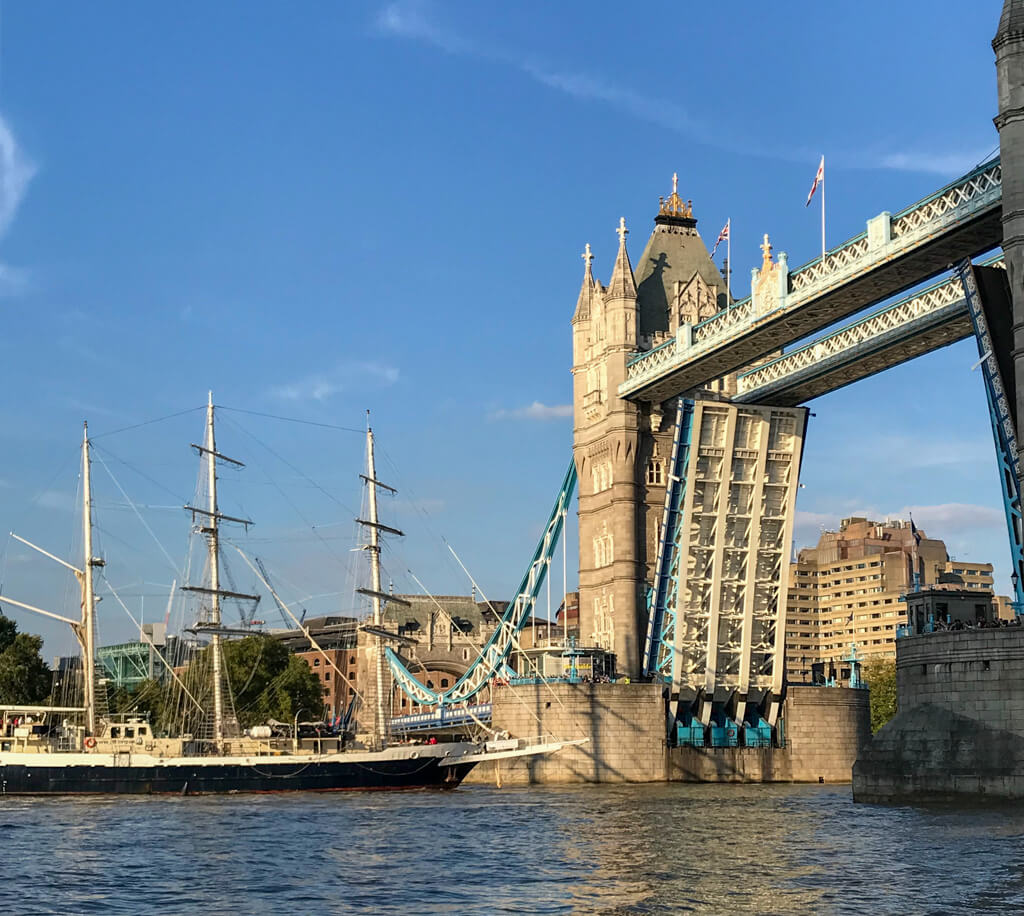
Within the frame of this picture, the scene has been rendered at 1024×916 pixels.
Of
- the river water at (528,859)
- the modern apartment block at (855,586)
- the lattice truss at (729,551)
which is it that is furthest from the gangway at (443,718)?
the modern apartment block at (855,586)

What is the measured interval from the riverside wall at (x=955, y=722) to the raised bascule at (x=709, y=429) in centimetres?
1296

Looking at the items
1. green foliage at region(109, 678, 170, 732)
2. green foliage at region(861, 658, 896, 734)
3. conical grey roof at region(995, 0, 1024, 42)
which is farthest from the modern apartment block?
conical grey roof at region(995, 0, 1024, 42)

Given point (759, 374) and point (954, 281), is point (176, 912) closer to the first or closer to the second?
point (954, 281)

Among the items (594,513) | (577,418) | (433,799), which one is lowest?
(433,799)

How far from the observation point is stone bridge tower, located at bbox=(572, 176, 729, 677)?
258 ft

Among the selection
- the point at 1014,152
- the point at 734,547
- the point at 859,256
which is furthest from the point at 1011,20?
the point at 734,547

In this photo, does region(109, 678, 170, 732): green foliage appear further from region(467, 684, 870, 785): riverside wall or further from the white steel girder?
the white steel girder

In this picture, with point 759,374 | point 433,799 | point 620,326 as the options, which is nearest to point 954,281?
point 759,374

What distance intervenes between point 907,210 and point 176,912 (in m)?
37.1

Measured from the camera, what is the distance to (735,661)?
75.5 meters

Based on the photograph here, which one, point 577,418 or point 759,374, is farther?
point 577,418

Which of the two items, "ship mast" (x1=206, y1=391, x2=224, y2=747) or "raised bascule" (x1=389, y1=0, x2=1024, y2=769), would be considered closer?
"raised bascule" (x1=389, y1=0, x2=1024, y2=769)

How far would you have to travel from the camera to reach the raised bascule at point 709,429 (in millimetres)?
60188

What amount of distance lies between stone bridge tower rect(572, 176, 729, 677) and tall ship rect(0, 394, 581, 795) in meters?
8.89
